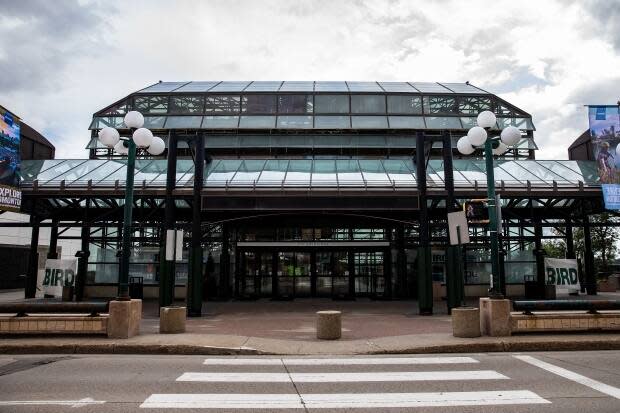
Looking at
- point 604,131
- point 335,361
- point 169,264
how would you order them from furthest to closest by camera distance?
point 604,131, point 169,264, point 335,361

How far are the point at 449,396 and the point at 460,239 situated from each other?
5664mm

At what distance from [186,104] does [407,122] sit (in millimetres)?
12515

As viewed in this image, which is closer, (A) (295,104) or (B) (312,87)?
(A) (295,104)

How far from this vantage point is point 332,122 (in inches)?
1005

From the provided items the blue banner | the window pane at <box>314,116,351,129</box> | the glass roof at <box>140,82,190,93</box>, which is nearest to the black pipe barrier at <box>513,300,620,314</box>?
the blue banner

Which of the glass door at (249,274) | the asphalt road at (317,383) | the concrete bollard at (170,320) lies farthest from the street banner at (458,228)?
the glass door at (249,274)

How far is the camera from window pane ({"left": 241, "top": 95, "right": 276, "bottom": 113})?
86.4 ft

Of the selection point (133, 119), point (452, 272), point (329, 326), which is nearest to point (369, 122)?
point (452, 272)

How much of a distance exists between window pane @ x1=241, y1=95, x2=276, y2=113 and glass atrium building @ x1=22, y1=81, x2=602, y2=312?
7 cm

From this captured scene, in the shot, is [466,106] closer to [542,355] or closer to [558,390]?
[542,355]

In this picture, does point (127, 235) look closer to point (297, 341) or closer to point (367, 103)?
point (297, 341)

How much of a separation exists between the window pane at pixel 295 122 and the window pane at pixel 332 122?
437 mm

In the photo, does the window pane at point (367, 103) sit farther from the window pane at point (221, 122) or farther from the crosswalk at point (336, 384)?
the crosswalk at point (336, 384)

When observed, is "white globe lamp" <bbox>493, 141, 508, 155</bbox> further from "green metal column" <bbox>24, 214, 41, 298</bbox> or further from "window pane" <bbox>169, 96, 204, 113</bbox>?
"green metal column" <bbox>24, 214, 41, 298</bbox>
